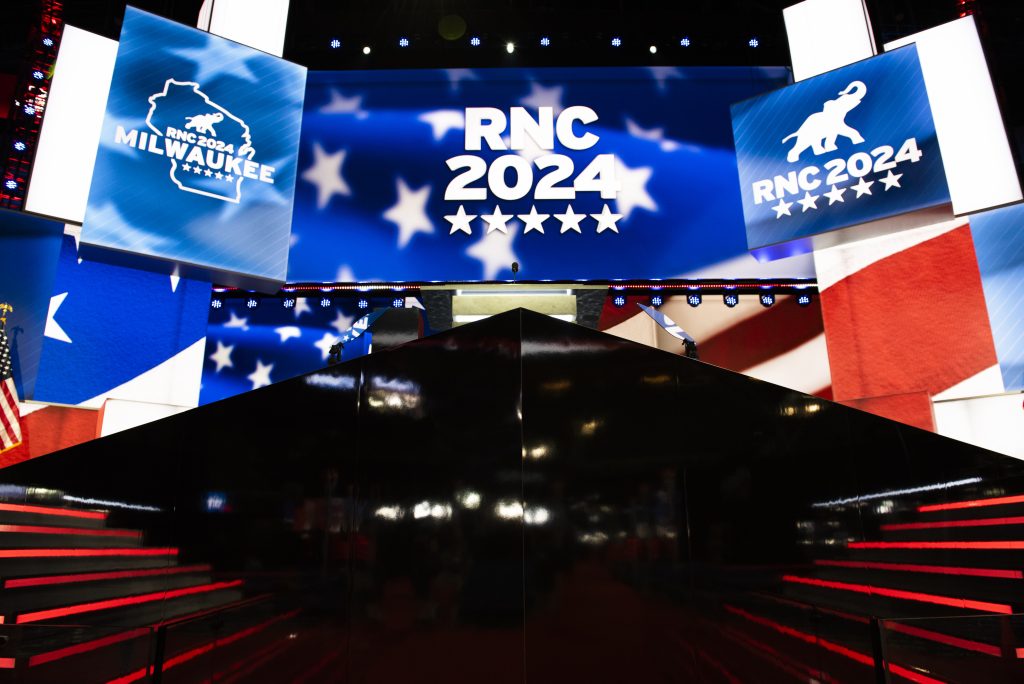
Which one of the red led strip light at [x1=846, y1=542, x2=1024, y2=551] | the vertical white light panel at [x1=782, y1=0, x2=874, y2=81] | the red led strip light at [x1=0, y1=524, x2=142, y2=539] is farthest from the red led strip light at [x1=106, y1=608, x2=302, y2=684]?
the vertical white light panel at [x1=782, y1=0, x2=874, y2=81]

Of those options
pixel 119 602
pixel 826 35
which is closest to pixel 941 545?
pixel 119 602

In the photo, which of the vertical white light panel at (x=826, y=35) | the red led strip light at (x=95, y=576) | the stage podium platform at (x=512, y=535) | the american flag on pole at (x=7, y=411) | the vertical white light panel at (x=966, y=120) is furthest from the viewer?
the vertical white light panel at (x=826, y=35)

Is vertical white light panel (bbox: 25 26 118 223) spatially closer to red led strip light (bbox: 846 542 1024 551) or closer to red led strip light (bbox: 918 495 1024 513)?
red led strip light (bbox: 846 542 1024 551)

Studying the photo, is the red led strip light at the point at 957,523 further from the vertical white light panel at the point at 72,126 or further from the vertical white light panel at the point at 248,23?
the vertical white light panel at the point at 248,23

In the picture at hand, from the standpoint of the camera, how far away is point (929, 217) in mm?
6676

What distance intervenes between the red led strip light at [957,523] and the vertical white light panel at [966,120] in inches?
183

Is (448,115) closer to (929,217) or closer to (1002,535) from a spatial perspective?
(929,217)

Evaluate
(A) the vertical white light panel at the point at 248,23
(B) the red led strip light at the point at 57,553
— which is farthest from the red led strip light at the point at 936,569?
(A) the vertical white light panel at the point at 248,23

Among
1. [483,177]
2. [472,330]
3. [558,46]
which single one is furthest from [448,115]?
[472,330]

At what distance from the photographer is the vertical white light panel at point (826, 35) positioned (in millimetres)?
7879

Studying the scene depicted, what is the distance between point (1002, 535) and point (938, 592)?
38cm

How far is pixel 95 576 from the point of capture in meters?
2.67

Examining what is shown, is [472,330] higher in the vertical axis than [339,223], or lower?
lower

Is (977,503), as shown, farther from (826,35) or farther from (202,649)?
(826,35)
